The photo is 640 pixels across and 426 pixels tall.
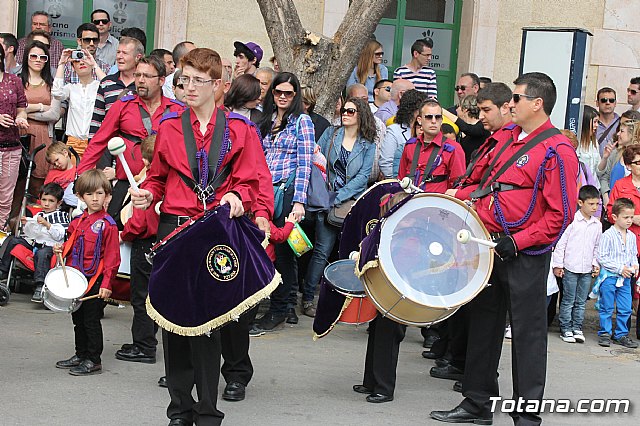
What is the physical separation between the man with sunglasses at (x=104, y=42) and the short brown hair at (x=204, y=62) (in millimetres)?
6121

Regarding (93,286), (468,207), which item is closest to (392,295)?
→ (468,207)

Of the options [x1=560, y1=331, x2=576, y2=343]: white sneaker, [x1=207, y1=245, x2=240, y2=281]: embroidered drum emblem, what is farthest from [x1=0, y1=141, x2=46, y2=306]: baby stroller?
[x1=560, y1=331, x2=576, y2=343]: white sneaker

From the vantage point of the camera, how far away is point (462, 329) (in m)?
7.61

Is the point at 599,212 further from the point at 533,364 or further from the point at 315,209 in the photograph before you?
the point at 533,364

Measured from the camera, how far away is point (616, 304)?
32.1ft

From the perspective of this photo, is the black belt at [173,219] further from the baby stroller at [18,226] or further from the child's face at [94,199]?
the baby stroller at [18,226]

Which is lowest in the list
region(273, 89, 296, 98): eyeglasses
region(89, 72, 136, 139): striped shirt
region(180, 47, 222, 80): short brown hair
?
region(89, 72, 136, 139): striped shirt

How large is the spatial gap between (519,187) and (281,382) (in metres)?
2.23

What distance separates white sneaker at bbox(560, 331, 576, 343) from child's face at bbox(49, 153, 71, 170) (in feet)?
15.6

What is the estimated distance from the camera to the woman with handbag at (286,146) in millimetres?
8883

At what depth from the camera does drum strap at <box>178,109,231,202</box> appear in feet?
19.3

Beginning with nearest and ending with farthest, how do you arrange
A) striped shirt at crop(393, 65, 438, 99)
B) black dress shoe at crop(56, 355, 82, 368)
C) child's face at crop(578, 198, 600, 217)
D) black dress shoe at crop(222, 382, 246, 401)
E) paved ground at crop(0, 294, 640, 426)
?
1. paved ground at crop(0, 294, 640, 426)
2. black dress shoe at crop(222, 382, 246, 401)
3. black dress shoe at crop(56, 355, 82, 368)
4. child's face at crop(578, 198, 600, 217)
5. striped shirt at crop(393, 65, 438, 99)

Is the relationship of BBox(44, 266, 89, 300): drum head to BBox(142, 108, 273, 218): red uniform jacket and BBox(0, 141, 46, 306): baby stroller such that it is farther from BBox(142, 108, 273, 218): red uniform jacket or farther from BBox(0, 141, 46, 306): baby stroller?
BBox(0, 141, 46, 306): baby stroller

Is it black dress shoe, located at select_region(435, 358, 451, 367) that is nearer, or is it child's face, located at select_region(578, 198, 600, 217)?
black dress shoe, located at select_region(435, 358, 451, 367)
